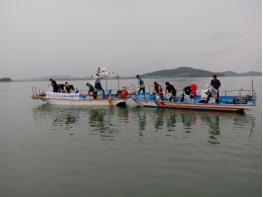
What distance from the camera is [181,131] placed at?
15.0m

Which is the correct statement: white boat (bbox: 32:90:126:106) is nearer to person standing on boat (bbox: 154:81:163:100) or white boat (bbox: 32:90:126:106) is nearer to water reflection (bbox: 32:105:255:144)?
person standing on boat (bbox: 154:81:163:100)

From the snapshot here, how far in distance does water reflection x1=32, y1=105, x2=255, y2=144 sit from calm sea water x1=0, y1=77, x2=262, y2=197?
0.19 ft

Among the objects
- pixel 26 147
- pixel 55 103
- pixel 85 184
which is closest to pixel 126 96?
pixel 55 103

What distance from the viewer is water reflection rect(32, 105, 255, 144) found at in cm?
1488

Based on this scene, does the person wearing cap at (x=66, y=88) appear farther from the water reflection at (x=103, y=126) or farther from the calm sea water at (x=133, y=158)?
the calm sea water at (x=133, y=158)

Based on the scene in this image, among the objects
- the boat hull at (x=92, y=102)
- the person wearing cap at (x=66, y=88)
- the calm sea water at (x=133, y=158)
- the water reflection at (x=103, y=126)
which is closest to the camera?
the calm sea water at (x=133, y=158)

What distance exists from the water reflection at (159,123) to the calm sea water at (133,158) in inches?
2.3

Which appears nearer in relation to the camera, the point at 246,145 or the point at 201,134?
the point at 246,145

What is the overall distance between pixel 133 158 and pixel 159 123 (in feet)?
24.6

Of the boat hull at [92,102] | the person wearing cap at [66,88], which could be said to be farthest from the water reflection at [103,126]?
the person wearing cap at [66,88]

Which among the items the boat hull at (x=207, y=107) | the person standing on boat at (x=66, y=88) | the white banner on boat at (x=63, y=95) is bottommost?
the boat hull at (x=207, y=107)

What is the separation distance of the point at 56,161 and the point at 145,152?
3.73 m

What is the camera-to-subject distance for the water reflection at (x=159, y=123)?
14882 millimetres

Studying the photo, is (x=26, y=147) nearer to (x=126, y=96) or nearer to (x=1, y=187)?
(x=1, y=187)
